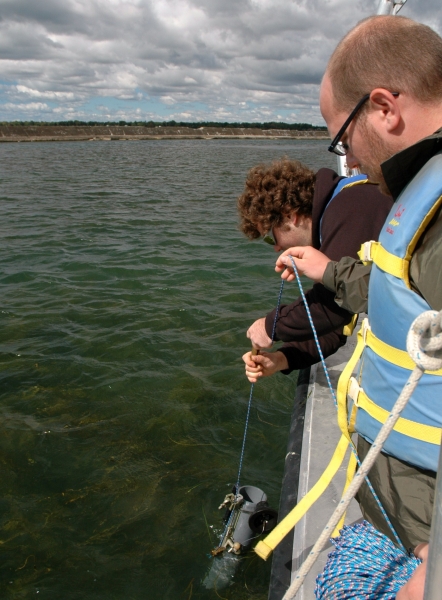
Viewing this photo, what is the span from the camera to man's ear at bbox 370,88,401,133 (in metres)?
1.54

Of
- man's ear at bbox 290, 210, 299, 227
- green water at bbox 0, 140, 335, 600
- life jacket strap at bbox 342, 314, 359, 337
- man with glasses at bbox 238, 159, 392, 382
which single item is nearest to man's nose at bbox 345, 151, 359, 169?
man with glasses at bbox 238, 159, 392, 382

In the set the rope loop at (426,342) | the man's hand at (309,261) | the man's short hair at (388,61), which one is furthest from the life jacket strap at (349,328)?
the rope loop at (426,342)

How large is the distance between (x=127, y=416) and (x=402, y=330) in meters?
4.17

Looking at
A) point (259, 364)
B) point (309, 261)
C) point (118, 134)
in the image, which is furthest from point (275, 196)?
point (118, 134)

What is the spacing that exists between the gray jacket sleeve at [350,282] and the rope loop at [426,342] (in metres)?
1.20

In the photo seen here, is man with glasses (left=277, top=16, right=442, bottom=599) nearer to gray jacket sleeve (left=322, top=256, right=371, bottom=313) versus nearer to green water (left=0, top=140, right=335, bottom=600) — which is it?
gray jacket sleeve (left=322, top=256, right=371, bottom=313)

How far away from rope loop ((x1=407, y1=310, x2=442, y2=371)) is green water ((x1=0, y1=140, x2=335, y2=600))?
9.49 ft

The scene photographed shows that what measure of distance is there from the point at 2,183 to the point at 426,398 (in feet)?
79.7

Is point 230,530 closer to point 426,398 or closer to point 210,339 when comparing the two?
point 426,398

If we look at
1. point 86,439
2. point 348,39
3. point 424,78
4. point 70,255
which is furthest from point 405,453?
point 70,255

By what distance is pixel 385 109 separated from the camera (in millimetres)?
1568

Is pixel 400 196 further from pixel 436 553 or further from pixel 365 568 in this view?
pixel 365 568

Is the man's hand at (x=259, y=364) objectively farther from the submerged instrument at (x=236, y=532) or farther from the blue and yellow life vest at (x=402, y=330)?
the blue and yellow life vest at (x=402, y=330)

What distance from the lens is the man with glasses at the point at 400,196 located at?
4.89 feet
